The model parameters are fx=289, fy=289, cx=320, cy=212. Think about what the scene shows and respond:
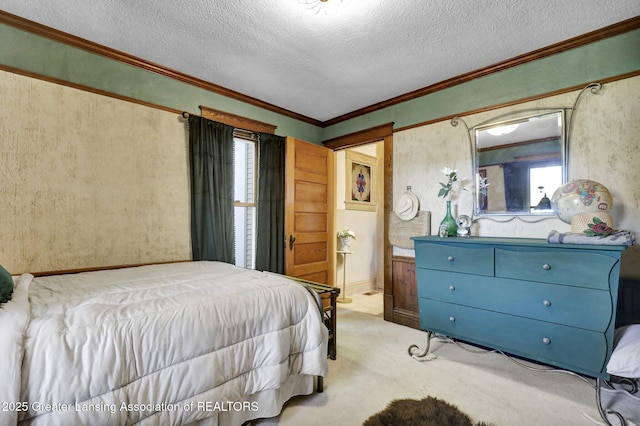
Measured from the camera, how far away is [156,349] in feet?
4.10

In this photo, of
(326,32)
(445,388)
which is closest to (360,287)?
(445,388)

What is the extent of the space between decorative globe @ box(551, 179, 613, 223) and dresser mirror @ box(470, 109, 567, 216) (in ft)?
0.86

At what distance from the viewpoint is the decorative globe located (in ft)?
6.44

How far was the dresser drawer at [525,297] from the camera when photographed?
172 centimetres

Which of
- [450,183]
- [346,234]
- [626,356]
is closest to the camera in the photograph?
[626,356]

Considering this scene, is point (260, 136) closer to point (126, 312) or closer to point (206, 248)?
point (206, 248)

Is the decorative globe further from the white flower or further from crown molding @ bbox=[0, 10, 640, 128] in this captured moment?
crown molding @ bbox=[0, 10, 640, 128]

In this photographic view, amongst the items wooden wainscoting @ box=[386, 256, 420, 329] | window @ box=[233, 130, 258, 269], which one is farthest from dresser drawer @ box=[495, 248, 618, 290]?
window @ box=[233, 130, 258, 269]

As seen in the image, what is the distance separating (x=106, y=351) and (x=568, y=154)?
328 centimetres

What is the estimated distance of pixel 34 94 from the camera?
2189 millimetres

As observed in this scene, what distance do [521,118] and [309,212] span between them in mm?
2417

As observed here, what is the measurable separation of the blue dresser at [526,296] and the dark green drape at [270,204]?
5.73 feet

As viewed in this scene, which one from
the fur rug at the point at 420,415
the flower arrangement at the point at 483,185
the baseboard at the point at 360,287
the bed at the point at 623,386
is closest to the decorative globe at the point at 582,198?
the flower arrangement at the point at 483,185

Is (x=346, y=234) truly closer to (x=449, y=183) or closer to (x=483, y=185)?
(x=449, y=183)
